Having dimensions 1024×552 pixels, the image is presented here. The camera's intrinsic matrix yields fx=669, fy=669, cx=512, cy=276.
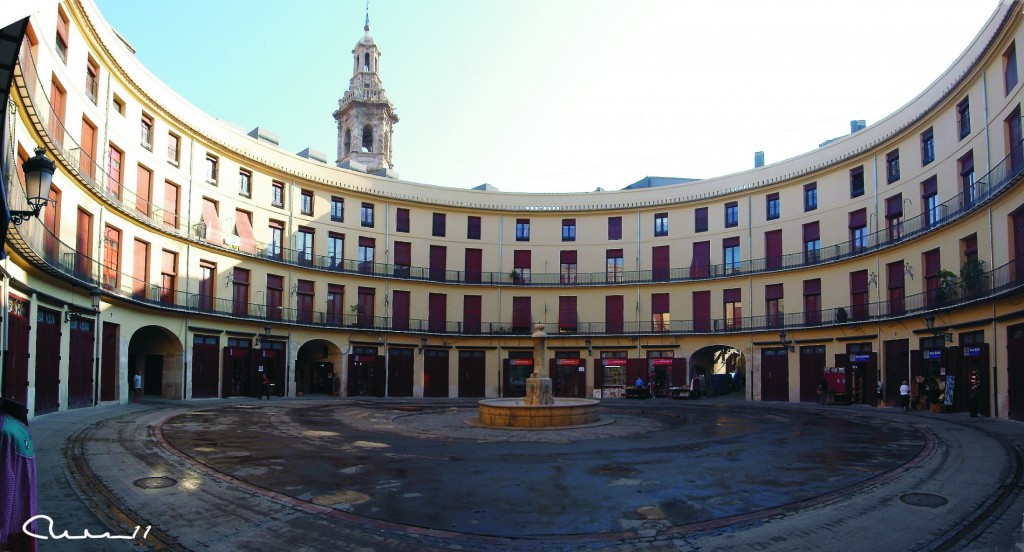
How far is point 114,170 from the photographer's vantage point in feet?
89.9

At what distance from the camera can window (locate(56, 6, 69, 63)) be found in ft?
69.9

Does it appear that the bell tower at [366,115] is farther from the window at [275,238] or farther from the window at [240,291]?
the window at [240,291]

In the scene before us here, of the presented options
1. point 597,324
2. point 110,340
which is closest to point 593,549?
point 110,340

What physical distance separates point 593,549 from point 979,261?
2378 cm

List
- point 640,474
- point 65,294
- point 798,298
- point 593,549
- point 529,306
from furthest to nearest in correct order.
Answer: point 529,306 < point 798,298 < point 65,294 < point 640,474 < point 593,549

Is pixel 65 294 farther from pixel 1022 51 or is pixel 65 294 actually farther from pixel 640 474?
pixel 1022 51

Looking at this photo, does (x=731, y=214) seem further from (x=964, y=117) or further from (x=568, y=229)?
(x=964, y=117)

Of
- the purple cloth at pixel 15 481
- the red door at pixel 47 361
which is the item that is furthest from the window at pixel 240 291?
the purple cloth at pixel 15 481

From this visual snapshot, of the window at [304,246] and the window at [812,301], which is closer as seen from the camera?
the window at [812,301]

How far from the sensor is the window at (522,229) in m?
47.4

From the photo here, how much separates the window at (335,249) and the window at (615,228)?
18032 mm

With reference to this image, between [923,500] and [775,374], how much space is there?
102 feet

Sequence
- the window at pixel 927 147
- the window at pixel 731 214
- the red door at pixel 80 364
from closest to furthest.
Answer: the red door at pixel 80 364 → the window at pixel 927 147 → the window at pixel 731 214

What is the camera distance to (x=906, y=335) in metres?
30.8
